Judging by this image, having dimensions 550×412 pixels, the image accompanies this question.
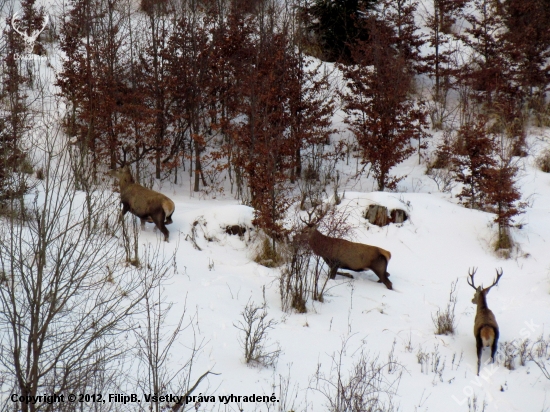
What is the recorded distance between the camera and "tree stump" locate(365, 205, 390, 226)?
472 inches

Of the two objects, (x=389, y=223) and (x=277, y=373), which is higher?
(x=389, y=223)

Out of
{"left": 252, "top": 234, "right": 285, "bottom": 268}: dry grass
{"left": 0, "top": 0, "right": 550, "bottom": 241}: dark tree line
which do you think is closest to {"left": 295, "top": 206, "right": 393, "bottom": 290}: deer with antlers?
{"left": 252, "top": 234, "right": 285, "bottom": 268}: dry grass

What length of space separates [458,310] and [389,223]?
3.25m

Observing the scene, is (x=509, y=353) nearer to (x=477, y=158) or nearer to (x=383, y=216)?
(x=383, y=216)

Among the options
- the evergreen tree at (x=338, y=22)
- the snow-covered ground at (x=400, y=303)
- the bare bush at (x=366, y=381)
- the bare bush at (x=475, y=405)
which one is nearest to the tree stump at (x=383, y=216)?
the snow-covered ground at (x=400, y=303)

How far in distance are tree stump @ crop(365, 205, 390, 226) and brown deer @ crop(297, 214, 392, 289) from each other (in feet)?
7.45

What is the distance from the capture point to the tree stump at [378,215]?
1199cm

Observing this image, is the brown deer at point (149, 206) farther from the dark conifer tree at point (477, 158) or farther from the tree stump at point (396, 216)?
the dark conifer tree at point (477, 158)

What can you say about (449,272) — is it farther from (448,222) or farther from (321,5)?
(321,5)

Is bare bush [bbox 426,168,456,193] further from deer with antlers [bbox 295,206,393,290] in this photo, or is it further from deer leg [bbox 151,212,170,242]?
deer leg [bbox 151,212,170,242]

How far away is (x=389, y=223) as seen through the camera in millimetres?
12000

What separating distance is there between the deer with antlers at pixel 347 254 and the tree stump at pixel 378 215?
7.45ft

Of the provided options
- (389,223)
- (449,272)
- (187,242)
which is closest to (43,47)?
(187,242)

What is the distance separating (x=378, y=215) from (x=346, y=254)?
2.58m
